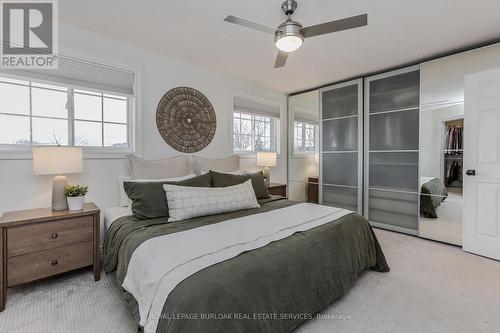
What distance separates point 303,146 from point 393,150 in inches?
63.9

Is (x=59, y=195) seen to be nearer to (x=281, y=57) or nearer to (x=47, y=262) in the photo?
(x=47, y=262)

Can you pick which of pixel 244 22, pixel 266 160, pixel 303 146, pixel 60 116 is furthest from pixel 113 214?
pixel 303 146

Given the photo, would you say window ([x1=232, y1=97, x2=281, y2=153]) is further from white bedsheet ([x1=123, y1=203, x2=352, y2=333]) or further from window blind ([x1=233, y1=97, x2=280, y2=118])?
white bedsheet ([x1=123, y1=203, x2=352, y2=333])

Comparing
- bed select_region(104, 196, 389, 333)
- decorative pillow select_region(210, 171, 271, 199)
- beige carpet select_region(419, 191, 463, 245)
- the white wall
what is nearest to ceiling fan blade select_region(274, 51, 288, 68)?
decorative pillow select_region(210, 171, 271, 199)

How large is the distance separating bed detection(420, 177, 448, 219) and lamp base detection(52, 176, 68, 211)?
417cm

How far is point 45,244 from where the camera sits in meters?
1.91

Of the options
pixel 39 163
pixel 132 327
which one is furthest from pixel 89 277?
pixel 39 163

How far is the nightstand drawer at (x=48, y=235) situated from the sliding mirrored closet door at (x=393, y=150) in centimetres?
376

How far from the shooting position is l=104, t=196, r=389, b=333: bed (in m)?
1.11

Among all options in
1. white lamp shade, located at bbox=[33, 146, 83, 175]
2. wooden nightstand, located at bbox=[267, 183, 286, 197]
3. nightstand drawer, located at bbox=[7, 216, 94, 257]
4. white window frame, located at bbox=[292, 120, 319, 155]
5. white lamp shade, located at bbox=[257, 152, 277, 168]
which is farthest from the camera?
white window frame, located at bbox=[292, 120, 319, 155]

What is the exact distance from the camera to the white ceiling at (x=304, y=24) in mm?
2080

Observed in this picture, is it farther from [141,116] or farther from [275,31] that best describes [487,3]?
[141,116]

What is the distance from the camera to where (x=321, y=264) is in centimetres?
167

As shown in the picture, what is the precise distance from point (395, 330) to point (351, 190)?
265 centimetres
